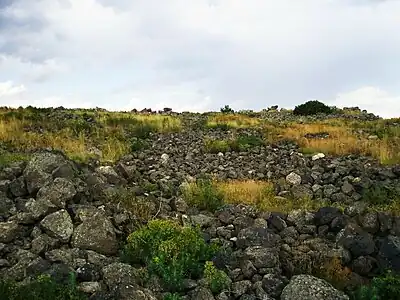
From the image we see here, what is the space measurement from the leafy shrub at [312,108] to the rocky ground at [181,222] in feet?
81.3

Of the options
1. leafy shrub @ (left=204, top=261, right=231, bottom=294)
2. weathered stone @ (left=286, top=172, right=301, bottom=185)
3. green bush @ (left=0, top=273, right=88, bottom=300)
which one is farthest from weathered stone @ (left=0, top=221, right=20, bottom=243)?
weathered stone @ (left=286, top=172, right=301, bottom=185)

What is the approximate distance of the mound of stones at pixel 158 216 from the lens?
725 cm

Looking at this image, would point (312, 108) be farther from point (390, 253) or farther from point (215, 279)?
point (215, 279)

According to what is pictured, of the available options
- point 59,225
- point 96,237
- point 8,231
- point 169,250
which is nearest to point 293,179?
point 169,250

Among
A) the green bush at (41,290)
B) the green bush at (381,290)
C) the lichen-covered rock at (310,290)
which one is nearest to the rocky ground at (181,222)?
the lichen-covered rock at (310,290)

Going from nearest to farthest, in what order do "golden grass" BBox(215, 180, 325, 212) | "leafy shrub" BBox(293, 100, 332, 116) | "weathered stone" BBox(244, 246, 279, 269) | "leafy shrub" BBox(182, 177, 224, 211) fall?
"weathered stone" BBox(244, 246, 279, 269) < "leafy shrub" BBox(182, 177, 224, 211) < "golden grass" BBox(215, 180, 325, 212) < "leafy shrub" BBox(293, 100, 332, 116)

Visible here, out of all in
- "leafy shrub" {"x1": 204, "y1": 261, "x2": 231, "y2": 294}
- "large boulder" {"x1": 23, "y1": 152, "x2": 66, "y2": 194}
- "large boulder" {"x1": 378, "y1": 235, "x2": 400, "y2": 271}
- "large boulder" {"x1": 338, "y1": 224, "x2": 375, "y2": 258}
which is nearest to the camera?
"leafy shrub" {"x1": 204, "y1": 261, "x2": 231, "y2": 294}

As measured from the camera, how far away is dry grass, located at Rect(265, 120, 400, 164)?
16.3m

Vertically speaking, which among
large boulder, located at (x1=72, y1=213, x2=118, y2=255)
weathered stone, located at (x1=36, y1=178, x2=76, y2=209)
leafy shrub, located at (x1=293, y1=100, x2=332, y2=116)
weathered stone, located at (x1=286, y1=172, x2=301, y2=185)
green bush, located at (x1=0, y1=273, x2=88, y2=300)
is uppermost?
leafy shrub, located at (x1=293, y1=100, x2=332, y2=116)

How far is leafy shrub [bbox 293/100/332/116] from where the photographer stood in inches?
1469

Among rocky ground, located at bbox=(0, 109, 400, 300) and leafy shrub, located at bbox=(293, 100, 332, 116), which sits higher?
leafy shrub, located at bbox=(293, 100, 332, 116)

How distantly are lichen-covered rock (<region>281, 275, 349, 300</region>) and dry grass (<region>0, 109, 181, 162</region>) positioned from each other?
878cm

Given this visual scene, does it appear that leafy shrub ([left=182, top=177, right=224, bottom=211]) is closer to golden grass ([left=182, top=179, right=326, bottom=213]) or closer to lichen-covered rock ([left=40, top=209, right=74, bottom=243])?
golden grass ([left=182, top=179, right=326, bottom=213])

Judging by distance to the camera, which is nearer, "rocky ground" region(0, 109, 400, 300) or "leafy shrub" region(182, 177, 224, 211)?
"rocky ground" region(0, 109, 400, 300)
